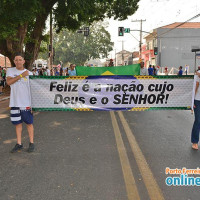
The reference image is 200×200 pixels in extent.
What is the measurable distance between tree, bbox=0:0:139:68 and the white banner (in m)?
6.35

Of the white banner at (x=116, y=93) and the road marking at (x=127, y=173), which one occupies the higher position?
the white banner at (x=116, y=93)

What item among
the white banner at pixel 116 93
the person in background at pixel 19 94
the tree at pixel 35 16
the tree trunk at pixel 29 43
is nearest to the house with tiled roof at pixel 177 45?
the tree at pixel 35 16

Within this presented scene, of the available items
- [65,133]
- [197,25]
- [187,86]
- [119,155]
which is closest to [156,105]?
[187,86]

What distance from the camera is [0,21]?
38.5 feet

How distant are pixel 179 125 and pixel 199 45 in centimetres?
5368

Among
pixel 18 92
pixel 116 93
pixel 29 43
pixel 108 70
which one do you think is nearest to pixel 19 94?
pixel 18 92

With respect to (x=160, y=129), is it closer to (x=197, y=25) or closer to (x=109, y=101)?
(x=109, y=101)

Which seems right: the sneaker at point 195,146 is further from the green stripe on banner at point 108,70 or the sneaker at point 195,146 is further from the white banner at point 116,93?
the green stripe on banner at point 108,70

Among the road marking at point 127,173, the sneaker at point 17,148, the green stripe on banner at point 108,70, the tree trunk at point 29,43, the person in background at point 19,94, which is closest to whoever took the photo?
the road marking at point 127,173

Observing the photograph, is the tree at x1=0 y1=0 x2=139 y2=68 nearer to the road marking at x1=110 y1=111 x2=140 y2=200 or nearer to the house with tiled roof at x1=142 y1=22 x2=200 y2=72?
the road marking at x1=110 y1=111 x2=140 y2=200

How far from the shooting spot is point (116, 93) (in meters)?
6.09

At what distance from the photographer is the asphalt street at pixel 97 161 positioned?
3.24 meters

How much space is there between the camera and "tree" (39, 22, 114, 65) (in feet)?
218

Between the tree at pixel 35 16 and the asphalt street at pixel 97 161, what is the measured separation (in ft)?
21.0
